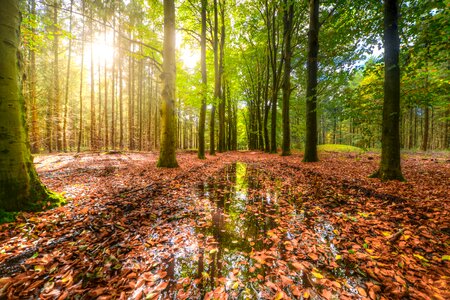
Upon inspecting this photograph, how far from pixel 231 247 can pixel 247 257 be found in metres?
0.31

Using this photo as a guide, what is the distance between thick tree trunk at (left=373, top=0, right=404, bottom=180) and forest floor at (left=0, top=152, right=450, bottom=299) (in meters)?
1.31

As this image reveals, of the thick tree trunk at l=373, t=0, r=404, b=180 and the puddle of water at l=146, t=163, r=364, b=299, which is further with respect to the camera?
the thick tree trunk at l=373, t=0, r=404, b=180

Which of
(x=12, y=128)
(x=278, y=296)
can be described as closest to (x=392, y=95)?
(x=278, y=296)

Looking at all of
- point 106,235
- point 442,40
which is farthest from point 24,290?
point 442,40

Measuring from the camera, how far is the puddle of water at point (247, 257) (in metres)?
1.83

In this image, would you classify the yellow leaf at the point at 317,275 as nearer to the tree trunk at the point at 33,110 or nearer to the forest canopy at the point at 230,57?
the forest canopy at the point at 230,57

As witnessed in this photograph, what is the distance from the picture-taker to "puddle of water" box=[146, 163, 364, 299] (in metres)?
1.83

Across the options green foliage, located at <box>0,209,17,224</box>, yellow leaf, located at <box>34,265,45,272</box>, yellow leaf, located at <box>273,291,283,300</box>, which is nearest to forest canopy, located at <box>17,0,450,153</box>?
green foliage, located at <box>0,209,17,224</box>

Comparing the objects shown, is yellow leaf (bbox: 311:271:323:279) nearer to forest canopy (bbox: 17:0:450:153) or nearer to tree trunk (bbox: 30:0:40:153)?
forest canopy (bbox: 17:0:450:153)

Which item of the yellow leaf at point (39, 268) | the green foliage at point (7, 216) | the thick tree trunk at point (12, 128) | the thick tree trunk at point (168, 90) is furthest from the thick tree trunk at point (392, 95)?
the thick tree trunk at point (12, 128)

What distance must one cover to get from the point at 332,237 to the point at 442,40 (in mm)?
6038

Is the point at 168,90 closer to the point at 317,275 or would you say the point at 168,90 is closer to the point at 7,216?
the point at 7,216

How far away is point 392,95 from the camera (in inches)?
218

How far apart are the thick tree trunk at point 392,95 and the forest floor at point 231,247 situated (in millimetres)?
1309
